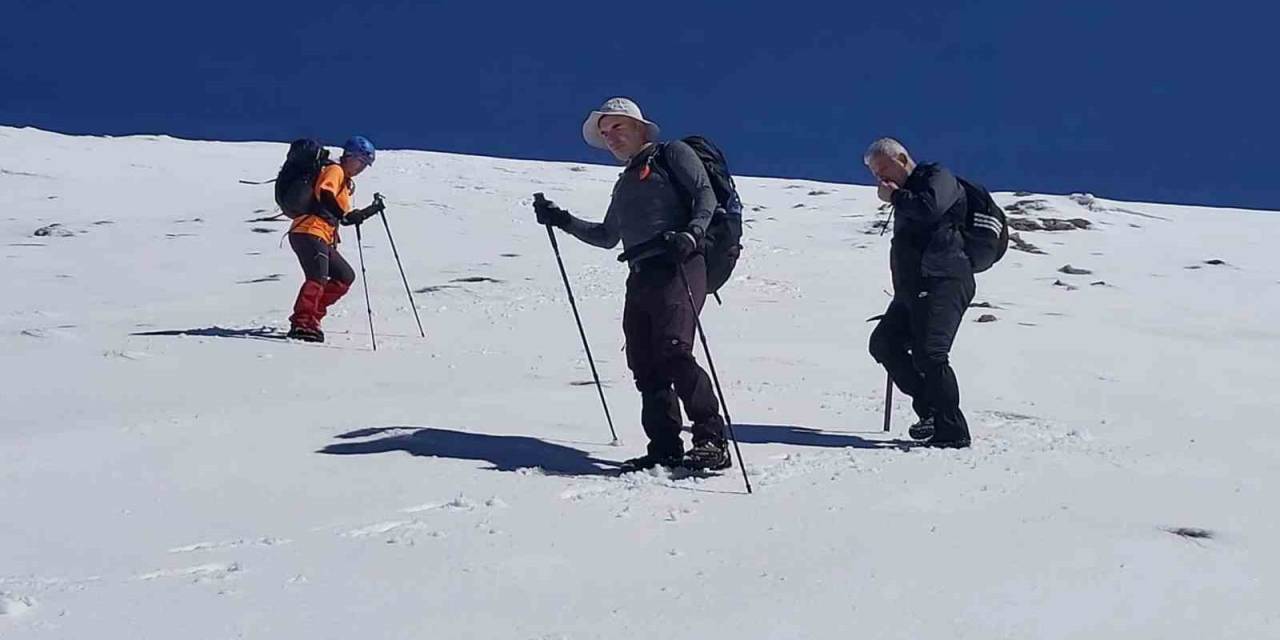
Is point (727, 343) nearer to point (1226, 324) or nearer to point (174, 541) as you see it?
point (1226, 324)

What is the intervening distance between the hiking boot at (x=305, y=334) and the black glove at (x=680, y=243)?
5590 millimetres

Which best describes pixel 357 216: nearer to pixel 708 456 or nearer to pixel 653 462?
pixel 653 462

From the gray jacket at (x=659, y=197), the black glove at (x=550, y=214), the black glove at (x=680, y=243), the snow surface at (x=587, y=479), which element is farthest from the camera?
Result: the black glove at (x=550, y=214)

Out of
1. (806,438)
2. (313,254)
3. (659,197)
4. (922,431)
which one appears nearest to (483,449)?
(659,197)

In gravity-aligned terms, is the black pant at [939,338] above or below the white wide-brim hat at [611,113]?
below

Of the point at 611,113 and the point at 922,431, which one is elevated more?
the point at 611,113

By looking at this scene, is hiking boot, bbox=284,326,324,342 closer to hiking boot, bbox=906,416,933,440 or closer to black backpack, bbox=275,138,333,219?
black backpack, bbox=275,138,333,219

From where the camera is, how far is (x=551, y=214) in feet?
20.9

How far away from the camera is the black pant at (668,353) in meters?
5.91

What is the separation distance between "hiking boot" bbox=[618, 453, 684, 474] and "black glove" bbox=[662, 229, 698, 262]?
0.97 metres

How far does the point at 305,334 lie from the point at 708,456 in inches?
217

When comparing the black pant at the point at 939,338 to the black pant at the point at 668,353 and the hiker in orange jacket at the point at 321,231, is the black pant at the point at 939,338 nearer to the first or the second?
the black pant at the point at 668,353

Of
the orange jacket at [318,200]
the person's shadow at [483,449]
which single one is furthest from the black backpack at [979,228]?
the orange jacket at [318,200]

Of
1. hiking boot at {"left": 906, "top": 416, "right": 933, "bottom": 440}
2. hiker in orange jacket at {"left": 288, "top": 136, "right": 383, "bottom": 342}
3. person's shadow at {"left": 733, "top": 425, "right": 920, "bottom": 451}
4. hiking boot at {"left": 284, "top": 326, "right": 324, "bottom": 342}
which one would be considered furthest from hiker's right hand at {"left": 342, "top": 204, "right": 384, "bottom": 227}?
hiking boot at {"left": 906, "top": 416, "right": 933, "bottom": 440}
